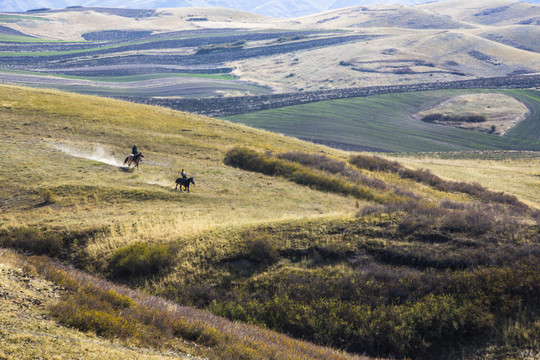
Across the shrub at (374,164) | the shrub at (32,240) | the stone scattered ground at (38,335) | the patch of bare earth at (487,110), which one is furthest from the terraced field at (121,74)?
the stone scattered ground at (38,335)

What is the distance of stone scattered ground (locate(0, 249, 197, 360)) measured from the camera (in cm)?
837

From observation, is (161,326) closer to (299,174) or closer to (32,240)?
(32,240)

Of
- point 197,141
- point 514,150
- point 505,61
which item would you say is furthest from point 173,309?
point 505,61

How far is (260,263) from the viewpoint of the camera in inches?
718

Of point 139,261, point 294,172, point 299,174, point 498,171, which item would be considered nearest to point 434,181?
point 299,174

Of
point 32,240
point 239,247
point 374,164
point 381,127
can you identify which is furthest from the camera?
point 381,127

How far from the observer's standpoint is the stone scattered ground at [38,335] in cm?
837

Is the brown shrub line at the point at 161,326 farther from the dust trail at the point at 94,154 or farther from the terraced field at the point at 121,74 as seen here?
the terraced field at the point at 121,74

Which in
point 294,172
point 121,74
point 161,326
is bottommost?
point 294,172

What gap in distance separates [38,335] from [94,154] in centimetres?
3007

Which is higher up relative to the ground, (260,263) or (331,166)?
(331,166)

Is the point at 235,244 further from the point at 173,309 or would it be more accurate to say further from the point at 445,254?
the point at 445,254

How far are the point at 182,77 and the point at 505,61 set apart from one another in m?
140

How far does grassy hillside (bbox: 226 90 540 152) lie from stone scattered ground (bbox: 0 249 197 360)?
67.4 meters
